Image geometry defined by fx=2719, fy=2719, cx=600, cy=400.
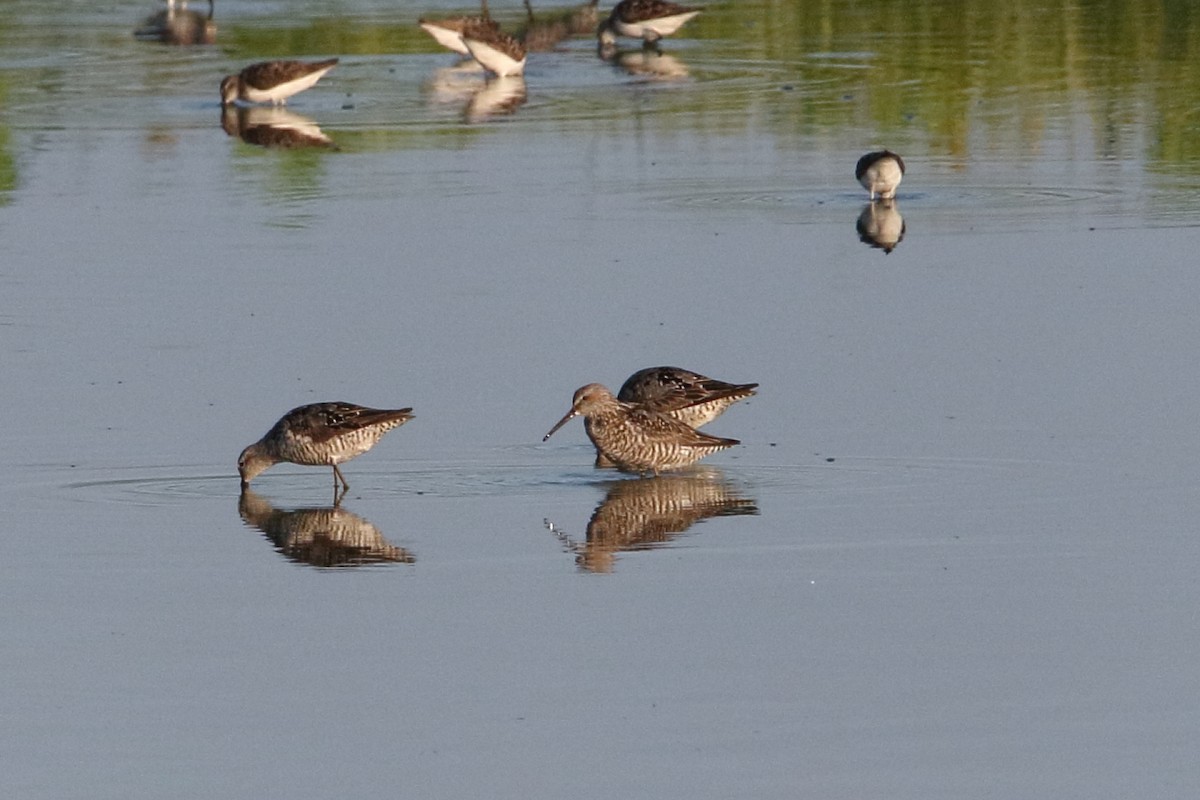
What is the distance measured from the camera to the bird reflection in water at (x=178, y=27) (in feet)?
112

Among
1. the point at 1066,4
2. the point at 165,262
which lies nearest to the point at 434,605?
the point at 165,262

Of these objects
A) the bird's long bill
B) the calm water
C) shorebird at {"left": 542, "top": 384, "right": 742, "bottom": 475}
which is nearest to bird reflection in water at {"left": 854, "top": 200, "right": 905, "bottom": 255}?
the calm water

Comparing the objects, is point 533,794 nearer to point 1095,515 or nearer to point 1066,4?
point 1095,515

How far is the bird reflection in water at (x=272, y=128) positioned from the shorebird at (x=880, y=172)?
5.97m

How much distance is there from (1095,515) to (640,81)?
18.2 metres

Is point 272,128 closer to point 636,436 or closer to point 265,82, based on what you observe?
point 265,82

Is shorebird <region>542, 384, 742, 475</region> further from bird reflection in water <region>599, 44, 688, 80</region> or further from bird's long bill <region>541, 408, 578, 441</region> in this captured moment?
bird reflection in water <region>599, 44, 688, 80</region>

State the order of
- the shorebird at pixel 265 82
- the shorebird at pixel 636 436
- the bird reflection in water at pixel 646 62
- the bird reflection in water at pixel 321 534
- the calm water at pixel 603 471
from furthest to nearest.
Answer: the bird reflection in water at pixel 646 62, the shorebird at pixel 265 82, the shorebird at pixel 636 436, the bird reflection in water at pixel 321 534, the calm water at pixel 603 471

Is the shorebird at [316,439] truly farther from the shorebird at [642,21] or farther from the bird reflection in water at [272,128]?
the shorebird at [642,21]

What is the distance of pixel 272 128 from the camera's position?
25203 millimetres

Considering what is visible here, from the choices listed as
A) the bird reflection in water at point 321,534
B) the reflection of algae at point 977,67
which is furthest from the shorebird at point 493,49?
the bird reflection in water at point 321,534

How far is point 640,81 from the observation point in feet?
94.6

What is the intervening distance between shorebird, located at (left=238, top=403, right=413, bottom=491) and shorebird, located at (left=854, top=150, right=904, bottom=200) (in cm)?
773

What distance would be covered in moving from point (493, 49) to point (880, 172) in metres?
9.88
